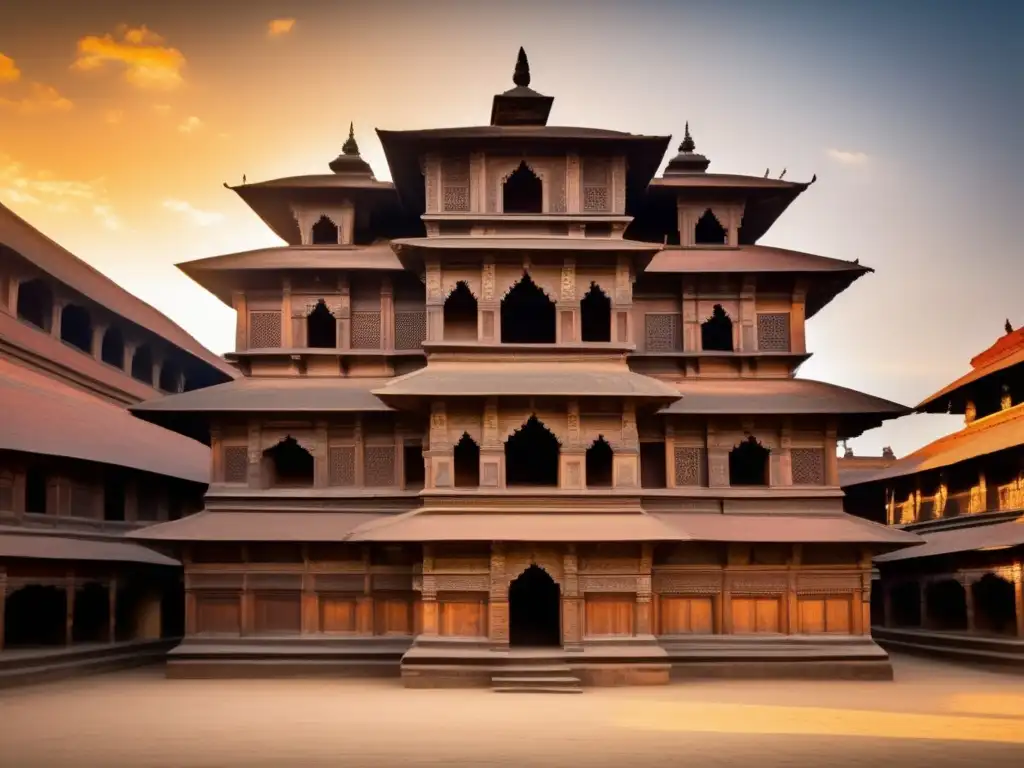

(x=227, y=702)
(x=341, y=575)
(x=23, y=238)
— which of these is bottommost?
(x=227, y=702)

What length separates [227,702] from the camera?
794 inches

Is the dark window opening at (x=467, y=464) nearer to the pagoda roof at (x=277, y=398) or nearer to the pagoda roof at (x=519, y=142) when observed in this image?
the pagoda roof at (x=277, y=398)

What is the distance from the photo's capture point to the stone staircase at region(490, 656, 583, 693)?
2170cm

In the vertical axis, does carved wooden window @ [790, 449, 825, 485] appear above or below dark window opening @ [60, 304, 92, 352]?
below

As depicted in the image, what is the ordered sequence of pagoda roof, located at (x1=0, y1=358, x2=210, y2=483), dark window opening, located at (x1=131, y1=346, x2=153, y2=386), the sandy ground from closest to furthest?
the sandy ground → pagoda roof, located at (x1=0, y1=358, x2=210, y2=483) → dark window opening, located at (x1=131, y1=346, x2=153, y2=386)

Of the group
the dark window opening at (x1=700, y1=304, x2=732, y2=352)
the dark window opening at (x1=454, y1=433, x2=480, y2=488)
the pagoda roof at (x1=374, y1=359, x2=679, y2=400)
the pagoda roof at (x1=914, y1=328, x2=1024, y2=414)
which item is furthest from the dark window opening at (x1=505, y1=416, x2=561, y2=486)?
the pagoda roof at (x1=914, y1=328, x2=1024, y2=414)

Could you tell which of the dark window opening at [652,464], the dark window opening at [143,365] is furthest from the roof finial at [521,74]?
the dark window opening at [143,365]

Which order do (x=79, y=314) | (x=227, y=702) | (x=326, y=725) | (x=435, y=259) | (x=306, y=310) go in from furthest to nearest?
(x=79, y=314) < (x=306, y=310) < (x=435, y=259) < (x=227, y=702) < (x=326, y=725)

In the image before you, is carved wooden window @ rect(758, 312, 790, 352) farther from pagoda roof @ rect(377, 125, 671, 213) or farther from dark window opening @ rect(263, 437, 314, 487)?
dark window opening @ rect(263, 437, 314, 487)

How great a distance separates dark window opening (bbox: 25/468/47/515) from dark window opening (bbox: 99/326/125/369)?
10.9 m

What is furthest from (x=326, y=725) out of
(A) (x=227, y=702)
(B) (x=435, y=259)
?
(B) (x=435, y=259)

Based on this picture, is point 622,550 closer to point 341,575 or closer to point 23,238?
point 341,575

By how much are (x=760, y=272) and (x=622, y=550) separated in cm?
849

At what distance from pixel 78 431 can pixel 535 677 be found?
52.5 ft
